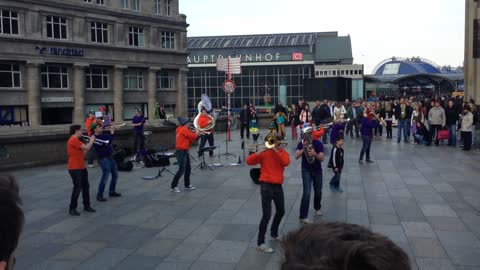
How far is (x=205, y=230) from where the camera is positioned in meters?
9.16

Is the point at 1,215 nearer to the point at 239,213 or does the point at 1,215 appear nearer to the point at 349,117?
the point at 239,213

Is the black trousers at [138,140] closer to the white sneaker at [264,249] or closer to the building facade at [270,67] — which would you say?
the white sneaker at [264,249]

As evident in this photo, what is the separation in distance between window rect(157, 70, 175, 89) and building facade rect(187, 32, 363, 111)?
77.7ft

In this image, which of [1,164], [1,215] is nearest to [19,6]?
[1,164]

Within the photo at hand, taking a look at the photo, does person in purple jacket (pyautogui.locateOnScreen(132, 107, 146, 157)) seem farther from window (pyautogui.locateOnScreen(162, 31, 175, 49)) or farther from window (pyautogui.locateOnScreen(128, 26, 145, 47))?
window (pyautogui.locateOnScreen(162, 31, 175, 49))

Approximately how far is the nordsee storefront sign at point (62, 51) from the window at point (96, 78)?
2.33 metres

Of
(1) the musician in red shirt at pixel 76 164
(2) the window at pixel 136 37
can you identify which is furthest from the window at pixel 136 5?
(1) the musician in red shirt at pixel 76 164

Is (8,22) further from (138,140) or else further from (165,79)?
(138,140)

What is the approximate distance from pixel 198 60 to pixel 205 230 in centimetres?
8469

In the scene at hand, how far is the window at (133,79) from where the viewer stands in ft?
166

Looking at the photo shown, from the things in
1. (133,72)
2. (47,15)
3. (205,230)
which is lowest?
(205,230)

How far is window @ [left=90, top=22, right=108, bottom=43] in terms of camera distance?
46969 mm

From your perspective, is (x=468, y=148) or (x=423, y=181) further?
(x=468, y=148)

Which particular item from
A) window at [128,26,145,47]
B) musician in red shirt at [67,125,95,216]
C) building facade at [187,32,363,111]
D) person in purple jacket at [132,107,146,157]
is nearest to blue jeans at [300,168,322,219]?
musician in red shirt at [67,125,95,216]
